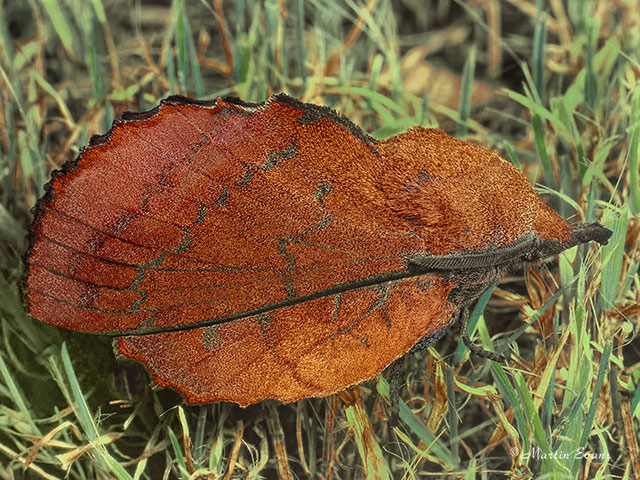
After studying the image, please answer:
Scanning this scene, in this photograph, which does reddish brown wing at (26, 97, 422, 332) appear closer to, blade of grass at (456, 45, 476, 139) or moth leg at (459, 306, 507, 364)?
moth leg at (459, 306, 507, 364)

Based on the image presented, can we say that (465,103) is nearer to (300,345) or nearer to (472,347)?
(472,347)

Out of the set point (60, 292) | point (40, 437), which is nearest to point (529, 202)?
point (60, 292)

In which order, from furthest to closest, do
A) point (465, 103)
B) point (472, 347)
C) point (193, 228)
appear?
point (465, 103), point (472, 347), point (193, 228)

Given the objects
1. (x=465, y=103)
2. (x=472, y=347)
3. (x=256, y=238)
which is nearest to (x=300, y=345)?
(x=256, y=238)

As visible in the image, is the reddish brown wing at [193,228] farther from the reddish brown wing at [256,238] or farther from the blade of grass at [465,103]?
the blade of grass at [465,103]

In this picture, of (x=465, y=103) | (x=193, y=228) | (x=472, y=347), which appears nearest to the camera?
(x=193, y=228)

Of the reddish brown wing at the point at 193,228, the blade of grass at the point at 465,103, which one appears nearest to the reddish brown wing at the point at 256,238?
the reddish brown wing at the point at 193,228

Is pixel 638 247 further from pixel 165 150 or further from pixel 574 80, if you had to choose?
pixel 165 150

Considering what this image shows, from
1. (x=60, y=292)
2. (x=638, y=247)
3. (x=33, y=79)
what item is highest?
(x=33, y=79)
